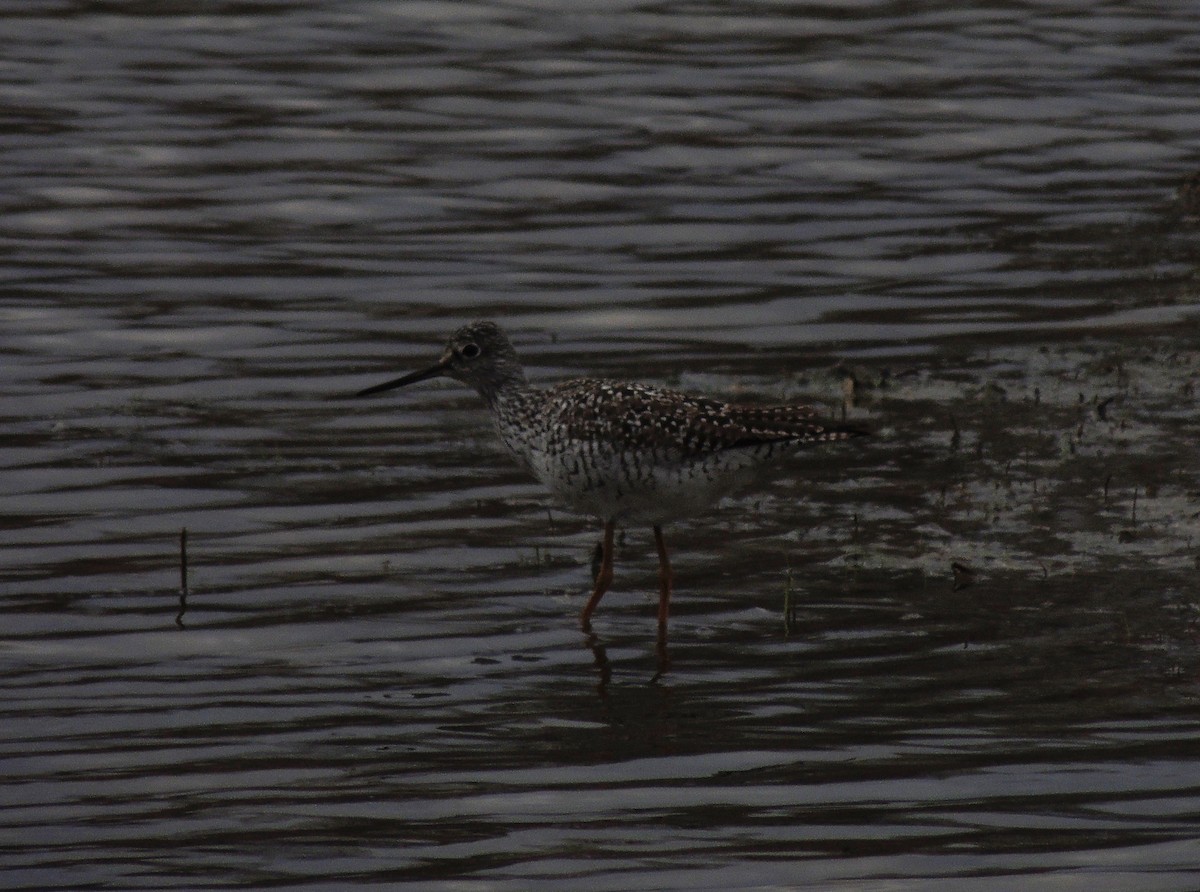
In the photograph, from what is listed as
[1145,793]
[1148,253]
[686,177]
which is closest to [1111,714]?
[1145,793]

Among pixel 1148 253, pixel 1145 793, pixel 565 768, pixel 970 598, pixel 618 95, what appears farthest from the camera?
pixel 618 95

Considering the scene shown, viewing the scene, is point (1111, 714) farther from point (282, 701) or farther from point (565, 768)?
point (282, 701)

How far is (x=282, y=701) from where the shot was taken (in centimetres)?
875

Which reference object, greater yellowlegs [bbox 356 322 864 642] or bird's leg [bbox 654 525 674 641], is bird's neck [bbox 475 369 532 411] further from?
bird's leg [bbox 654 525 674 641]

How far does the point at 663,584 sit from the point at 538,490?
2003mm

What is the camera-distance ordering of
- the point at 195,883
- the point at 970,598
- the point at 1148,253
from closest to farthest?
the point at 195,883
the point at 970,598
the point at 1148,253

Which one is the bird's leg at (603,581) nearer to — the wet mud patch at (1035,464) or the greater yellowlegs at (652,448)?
the greater yellowlegs at (652,448)

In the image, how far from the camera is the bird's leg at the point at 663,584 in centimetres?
958

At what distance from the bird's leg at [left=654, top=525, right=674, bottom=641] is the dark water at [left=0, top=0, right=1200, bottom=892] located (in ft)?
0.34

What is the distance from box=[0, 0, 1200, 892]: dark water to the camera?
7516 millimetres

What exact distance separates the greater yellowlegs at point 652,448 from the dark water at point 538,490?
419mm

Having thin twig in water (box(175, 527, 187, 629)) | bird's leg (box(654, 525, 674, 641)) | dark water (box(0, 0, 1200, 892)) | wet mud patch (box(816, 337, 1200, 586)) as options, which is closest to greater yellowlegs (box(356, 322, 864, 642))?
bird's leg (box(654, 525, 674, 641))

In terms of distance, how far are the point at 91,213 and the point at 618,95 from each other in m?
5.26

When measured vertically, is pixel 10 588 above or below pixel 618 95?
below
